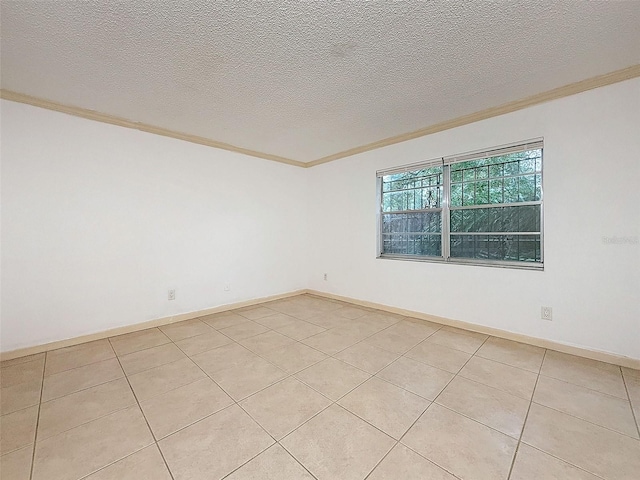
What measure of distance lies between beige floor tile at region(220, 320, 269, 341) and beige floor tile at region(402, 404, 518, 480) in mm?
1946

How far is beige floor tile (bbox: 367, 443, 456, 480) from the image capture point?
47.9 inches

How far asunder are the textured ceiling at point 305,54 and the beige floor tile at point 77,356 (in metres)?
2.42

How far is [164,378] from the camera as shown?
2064 mm

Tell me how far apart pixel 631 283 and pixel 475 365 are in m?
1.43

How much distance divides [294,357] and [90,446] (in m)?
1.40

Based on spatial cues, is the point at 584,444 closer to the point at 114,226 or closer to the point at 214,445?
the point at 214,445

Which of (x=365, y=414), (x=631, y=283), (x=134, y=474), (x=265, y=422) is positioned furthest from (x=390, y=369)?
(x=631, y=283)

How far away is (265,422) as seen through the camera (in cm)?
158

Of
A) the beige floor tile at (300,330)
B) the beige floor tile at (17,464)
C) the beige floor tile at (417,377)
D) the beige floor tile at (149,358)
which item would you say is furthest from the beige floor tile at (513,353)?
the beige floor tile at (17,464)

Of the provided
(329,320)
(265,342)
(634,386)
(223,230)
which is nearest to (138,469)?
(265,342)

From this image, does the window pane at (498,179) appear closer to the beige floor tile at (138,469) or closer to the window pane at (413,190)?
the window pane at (413,190)

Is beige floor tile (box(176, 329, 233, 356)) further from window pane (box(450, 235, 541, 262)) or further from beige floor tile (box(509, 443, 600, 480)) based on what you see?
window pane (box(450, 235, 541, 262))

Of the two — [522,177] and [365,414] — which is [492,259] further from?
[365,414]

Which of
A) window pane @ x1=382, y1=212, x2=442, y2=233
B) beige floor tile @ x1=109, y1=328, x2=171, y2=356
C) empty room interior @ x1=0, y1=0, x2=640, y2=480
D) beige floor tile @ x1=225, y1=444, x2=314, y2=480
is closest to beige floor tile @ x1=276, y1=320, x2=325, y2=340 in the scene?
empty room interior @ x1=0, y1=0, x2=640, y2=480
